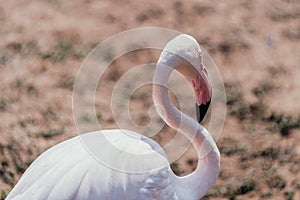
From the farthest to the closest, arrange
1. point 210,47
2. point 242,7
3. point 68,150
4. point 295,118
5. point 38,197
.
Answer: point 242,7 < point 210,47 < point 295,118 < point 68,150 < point 38,197

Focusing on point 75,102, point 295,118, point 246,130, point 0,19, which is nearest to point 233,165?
point 246,130

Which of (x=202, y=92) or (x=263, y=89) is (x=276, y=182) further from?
(x=202, y=92)

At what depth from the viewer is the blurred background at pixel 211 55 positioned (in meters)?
5.88

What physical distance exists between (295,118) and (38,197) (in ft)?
10.1

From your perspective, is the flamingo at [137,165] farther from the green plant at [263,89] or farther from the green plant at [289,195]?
the green plant at [263,89]

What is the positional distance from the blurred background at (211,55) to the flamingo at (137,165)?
3.73ft

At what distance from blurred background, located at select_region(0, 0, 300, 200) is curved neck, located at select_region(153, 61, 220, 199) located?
996 millimetres

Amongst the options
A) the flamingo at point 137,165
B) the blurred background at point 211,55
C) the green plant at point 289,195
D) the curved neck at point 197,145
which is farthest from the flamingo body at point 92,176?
the green plant at point 289,195

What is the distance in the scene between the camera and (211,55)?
714cm

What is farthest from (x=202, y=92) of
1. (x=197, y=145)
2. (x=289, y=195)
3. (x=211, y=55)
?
(x=211, y=55)

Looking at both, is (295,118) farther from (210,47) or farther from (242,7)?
(242,7)

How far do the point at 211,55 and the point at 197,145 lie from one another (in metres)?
2.61

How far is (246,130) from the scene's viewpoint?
20.7 ft

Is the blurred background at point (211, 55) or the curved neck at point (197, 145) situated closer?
the curved neck at point (197, 145)
